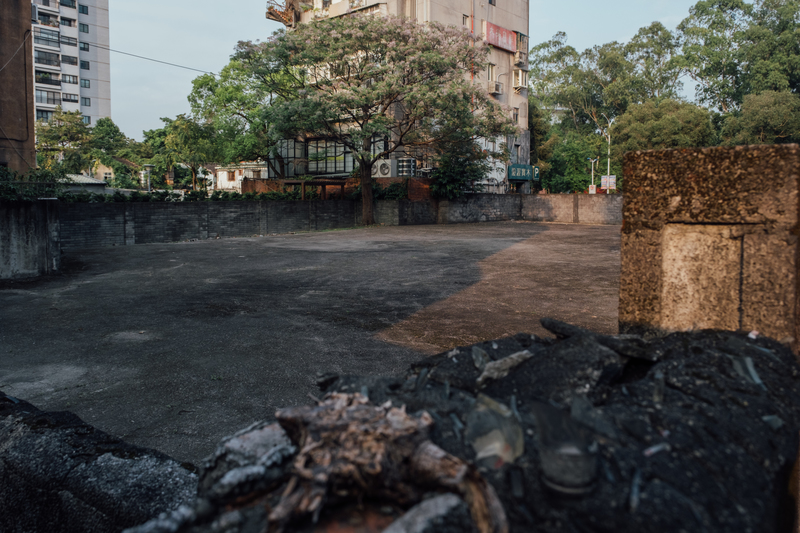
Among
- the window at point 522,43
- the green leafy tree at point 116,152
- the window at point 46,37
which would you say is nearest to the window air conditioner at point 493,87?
the window at point 522,43

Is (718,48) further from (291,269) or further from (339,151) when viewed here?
(291,269)

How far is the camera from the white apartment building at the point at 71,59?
54.5 meters

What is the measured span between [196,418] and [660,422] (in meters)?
2.97

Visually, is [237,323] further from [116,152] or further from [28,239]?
[116,152]

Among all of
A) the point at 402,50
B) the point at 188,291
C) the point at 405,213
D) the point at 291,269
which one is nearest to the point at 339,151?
the point at 405,213

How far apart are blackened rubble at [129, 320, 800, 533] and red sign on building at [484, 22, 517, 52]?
35755 mm

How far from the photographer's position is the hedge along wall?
1587cm

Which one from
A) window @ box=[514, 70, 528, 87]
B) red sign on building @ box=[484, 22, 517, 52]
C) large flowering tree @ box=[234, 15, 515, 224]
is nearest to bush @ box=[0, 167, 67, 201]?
large flowering tree @ box=[234, 15, 515, 224]

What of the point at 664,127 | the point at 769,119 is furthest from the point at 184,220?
the point at 769,119

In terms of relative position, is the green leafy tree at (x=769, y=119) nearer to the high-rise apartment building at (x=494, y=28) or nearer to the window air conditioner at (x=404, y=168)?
the high-rise apartment building at (x=494, y=28)

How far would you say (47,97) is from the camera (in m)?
55.4

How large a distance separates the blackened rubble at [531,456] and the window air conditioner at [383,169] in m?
27.7

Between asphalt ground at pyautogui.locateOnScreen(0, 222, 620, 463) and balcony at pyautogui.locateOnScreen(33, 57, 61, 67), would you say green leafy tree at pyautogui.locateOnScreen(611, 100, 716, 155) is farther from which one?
balcony at pyautogui.locateOnScreen(33, 57, 61, 67)

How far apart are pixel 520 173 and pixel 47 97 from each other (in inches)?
1943
